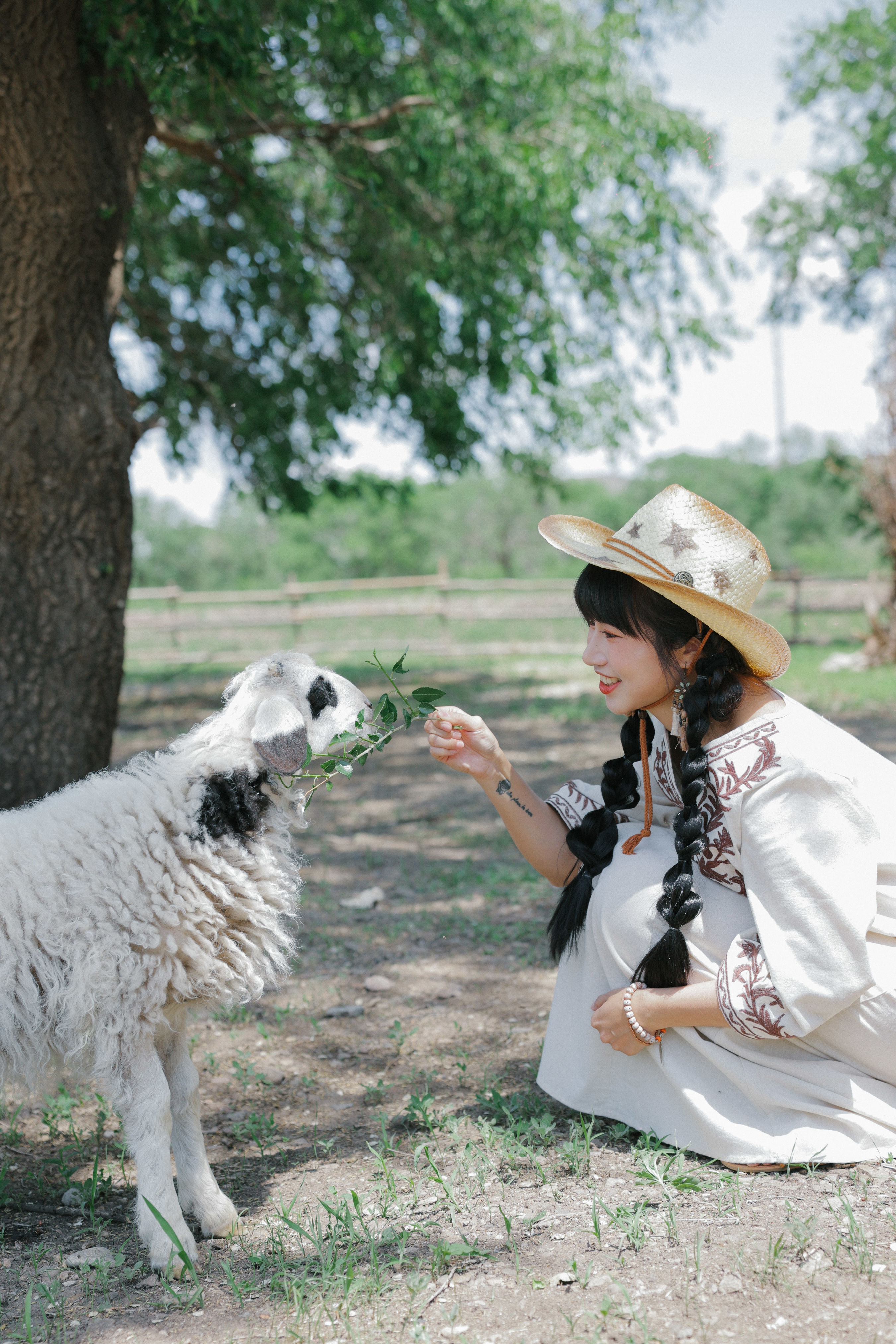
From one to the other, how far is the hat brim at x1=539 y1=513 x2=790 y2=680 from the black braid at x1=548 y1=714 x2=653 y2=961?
0.43m

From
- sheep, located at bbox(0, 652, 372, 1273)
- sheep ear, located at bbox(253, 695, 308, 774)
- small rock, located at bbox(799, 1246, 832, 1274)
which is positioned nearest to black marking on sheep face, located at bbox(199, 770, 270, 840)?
sheep, located at bbox(0, 652, 372, 1273)

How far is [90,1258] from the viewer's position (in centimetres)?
244

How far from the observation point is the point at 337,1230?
7.84 ft

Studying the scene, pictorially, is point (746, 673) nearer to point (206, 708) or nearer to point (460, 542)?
point (206, 708)

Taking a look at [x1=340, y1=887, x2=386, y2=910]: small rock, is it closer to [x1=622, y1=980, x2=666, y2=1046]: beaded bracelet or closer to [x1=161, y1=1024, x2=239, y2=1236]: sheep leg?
[x1=161, y1=1024, x2=239, y2=1236]: sheep leg

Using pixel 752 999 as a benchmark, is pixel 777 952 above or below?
above

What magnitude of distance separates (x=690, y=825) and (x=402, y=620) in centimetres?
2069

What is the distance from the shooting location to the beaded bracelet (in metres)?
2.57

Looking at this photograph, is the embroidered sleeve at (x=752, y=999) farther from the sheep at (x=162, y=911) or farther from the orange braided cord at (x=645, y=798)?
the sheep at (x=162, y=911)

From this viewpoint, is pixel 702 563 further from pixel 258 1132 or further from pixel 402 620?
pixel 402 620

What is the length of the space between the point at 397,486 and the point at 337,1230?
11129mm

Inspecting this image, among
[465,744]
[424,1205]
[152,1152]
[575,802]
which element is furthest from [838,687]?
[152,1152]

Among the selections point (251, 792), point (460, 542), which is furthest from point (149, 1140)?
point (460, 542)

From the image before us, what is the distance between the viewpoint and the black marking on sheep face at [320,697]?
2744 millimetres
